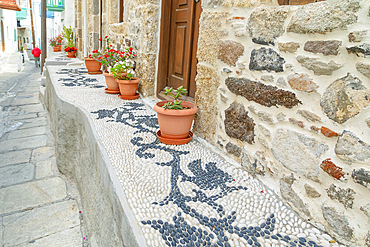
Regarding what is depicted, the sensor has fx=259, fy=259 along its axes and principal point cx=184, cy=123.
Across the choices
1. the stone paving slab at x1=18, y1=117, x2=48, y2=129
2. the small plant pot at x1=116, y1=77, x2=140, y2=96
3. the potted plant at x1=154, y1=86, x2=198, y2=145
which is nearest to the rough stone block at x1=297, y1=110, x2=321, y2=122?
the potted plant at x1=154, y1=86, x2=198, y2=145

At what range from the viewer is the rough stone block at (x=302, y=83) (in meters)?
1.35

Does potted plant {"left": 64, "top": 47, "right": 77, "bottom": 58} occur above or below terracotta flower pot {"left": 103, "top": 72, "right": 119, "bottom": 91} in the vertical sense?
above

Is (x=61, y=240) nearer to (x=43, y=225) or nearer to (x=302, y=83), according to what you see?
(x=43, y=225)

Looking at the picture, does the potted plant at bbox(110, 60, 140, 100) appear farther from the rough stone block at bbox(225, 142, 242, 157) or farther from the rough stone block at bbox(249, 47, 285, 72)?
the rough stone block at bbox(249, 47, 285, 72)

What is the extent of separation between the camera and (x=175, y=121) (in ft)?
7.31

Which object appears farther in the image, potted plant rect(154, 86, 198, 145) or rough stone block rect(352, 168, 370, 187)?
potted plant rect(154, 86, 198, 145)

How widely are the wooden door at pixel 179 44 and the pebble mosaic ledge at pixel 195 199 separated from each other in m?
0.93

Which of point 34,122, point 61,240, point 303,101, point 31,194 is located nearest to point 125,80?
point 31,194

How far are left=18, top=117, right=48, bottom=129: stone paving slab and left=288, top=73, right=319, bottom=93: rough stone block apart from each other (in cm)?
562

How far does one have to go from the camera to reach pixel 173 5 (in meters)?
3.33

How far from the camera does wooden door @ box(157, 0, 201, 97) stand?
113 inches

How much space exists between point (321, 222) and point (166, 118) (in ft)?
4.51

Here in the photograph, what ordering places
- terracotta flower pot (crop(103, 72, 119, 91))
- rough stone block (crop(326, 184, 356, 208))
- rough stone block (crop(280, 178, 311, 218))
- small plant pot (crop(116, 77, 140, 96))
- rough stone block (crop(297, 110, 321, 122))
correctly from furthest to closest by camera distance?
1. terracotta flower pot (crop(103, 72, 119, 91))
2. small plant pot (crop(116, 77, 140, 96))
3. rough stone block (crop(280, 178, 311, 218))
4. rough stone block (crop(297, 110, 321, 122))
5. rough stone block (crop(326, 184, 356, 208))

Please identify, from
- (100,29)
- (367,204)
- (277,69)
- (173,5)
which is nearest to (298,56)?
(277,69)
